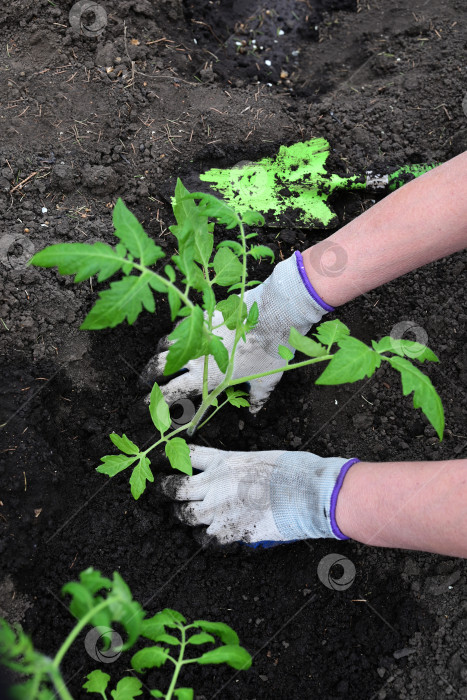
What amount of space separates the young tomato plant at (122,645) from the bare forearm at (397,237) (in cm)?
130

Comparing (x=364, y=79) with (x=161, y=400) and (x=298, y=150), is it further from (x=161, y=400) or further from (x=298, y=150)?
(x=161, y=400)

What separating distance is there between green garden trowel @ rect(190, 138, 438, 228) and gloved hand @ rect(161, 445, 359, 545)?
1157 millimetres

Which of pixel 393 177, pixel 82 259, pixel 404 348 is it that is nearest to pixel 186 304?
pixel 82 259

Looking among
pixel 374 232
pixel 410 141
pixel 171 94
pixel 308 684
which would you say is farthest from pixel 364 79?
pixel 308 684

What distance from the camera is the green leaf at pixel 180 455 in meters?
1.89

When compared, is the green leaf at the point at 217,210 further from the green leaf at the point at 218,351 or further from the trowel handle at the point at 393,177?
the trowel handle at the point at 393,177

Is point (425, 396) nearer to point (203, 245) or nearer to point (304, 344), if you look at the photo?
point (304, 344)

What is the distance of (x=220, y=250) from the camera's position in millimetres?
1972

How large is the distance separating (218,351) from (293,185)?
1440 mm

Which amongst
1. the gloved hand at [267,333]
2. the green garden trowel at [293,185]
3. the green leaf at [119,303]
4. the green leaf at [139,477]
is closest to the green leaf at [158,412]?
the green leaf at [139,477]

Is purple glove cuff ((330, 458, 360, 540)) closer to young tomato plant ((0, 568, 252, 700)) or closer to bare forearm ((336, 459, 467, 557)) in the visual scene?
bare forearm ((336, 459, 467, 557))

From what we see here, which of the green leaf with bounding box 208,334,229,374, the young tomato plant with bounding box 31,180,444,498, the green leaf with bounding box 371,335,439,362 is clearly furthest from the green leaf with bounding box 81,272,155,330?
the green leaf with bounding box 371,335,439,362

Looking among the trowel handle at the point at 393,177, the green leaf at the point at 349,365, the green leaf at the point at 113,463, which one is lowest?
the trowel handle at the point at 393,177

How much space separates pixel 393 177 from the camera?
9.00ft
